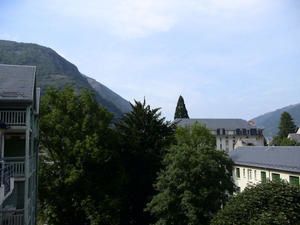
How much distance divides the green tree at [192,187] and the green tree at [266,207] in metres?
6.27

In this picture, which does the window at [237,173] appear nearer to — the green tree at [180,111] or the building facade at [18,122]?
the building facade at [18,122]

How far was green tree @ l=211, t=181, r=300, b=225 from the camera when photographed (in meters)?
15.5

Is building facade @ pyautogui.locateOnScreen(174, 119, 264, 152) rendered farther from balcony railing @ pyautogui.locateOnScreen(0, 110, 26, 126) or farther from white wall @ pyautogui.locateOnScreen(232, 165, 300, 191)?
balcony railing @ pyautogui.locateOnScreen(0, 110, 26, 126)

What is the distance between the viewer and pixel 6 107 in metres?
21.4

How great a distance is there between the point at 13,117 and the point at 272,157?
1107 inches

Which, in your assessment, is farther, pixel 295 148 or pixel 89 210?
pixel 295 148

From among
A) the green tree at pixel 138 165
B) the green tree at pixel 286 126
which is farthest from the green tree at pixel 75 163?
the green tree at pixel 286 126

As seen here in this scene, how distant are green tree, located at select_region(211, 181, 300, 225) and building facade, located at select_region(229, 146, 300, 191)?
11.9m

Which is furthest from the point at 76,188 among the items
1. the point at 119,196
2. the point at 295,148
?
the point at 295,148

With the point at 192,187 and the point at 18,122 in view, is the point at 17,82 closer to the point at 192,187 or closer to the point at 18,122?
the point at 18,122

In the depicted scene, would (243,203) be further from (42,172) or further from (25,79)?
(42,172)

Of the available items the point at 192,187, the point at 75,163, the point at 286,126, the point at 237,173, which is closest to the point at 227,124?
the point at 286,126

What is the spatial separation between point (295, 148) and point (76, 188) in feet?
75.3

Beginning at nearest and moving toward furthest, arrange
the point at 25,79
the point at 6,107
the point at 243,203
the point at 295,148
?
the point at 243,203
the point at 6,107
the point at 25,79
the point at 295,148
